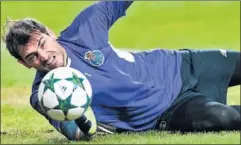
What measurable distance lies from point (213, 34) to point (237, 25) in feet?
3.78

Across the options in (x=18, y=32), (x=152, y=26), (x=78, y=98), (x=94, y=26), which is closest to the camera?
(x=78, y=98)

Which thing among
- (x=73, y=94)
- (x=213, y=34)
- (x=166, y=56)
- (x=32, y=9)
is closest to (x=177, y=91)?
(x=166, y=56)

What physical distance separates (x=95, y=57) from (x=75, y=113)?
993 millimetres

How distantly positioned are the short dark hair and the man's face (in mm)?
52

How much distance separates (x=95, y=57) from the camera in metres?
7.15

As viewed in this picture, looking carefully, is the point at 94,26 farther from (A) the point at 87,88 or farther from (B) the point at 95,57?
(A) the point at 87,88

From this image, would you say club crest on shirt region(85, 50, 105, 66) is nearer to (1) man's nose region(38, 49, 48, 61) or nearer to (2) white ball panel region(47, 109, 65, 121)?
(1) man's nose region(38, 49, 48, 61)

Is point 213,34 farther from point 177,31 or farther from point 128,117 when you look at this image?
point 128,117

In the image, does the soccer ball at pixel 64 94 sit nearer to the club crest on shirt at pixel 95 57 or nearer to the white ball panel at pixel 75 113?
the white ball panel at pixel 75 113

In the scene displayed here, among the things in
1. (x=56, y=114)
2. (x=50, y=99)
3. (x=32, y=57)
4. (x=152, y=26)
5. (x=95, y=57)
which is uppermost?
(x=32, y=57)

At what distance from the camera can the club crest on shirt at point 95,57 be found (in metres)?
7.13

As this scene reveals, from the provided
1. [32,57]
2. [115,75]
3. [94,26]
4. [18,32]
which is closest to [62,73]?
[32,57]

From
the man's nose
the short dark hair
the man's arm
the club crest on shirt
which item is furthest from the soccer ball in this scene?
the man's arm

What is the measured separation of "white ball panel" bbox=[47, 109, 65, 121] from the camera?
249 inches
